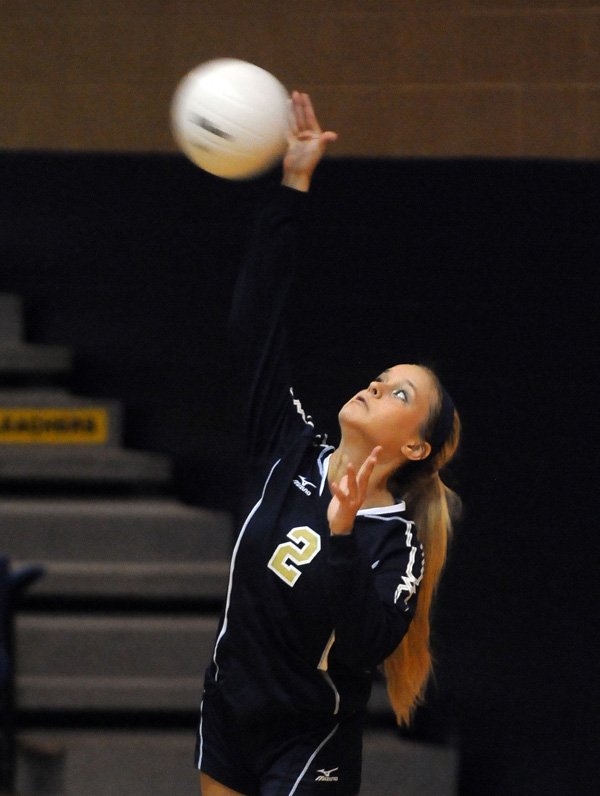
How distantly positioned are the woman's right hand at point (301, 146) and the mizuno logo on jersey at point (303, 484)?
678 mm

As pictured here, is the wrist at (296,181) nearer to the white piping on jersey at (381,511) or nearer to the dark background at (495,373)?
the white piping on jersey at (381,511)

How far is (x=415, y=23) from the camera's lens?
227 inches

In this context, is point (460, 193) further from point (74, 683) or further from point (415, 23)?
point (74, 683)

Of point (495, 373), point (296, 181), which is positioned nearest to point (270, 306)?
point (296, 181)

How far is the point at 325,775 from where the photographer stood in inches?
136

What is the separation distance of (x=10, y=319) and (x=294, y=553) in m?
3.09

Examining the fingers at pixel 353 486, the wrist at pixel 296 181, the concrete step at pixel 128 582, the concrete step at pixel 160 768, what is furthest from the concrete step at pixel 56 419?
the fingers at pixel 353 486

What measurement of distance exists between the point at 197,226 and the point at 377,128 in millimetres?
800

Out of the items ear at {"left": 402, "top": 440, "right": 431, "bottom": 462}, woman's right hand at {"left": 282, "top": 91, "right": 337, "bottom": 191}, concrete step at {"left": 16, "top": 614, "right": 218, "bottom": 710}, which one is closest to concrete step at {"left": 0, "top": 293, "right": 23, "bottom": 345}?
concrete step at {"left": 16, "top": 614, "right": 218, "bottom": 710}

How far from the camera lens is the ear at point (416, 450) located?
3474 millimetres

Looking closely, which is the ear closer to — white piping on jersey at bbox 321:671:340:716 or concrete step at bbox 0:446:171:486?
white piping on jersey at bbox 321:671:340:716

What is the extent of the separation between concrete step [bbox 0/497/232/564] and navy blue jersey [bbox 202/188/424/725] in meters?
2.42

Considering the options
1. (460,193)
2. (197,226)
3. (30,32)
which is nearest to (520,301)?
(460,193)

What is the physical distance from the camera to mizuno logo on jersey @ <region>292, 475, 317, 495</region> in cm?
348
